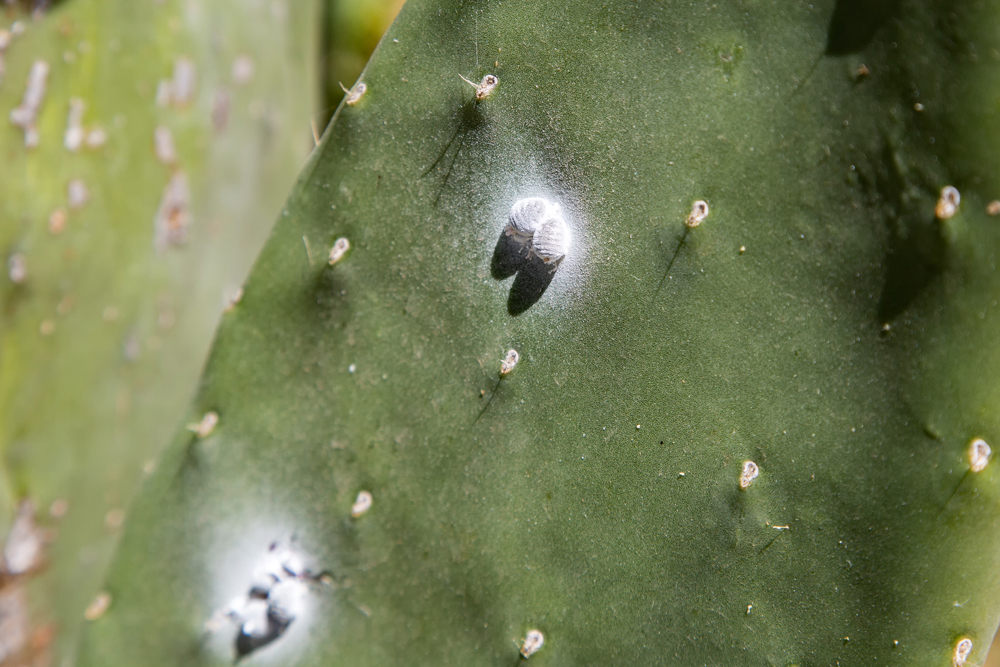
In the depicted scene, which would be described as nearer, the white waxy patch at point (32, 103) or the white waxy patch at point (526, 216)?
the white waxy patch at point (526, 216)

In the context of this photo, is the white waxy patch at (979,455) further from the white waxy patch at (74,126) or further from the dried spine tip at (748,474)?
the white waxy patch at (74,126)

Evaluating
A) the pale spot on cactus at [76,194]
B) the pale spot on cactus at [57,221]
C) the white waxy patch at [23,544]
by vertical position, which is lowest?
the white waxy patch at [23,544]

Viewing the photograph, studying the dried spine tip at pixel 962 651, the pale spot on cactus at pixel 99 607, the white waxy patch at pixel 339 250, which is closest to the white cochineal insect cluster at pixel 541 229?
the white waxy patch at pixel 339 250

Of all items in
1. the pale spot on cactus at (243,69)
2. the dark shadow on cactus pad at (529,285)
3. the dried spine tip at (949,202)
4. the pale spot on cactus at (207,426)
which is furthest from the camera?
the pale spot on cactus at (243,69)

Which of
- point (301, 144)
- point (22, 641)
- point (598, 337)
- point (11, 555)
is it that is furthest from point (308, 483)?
point (301, 144)

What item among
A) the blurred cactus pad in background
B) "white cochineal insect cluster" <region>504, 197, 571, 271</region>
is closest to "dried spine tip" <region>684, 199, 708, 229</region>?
the blurred cactus pad in background

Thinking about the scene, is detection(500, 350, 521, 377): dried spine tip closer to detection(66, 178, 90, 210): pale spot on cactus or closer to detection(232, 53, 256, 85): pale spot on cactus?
detection(66, 178, 90, 210): pale spot on cactus

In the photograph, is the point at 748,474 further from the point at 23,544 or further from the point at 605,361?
the point at 23,544

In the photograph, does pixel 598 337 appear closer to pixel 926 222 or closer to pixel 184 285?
pixel 926 222
